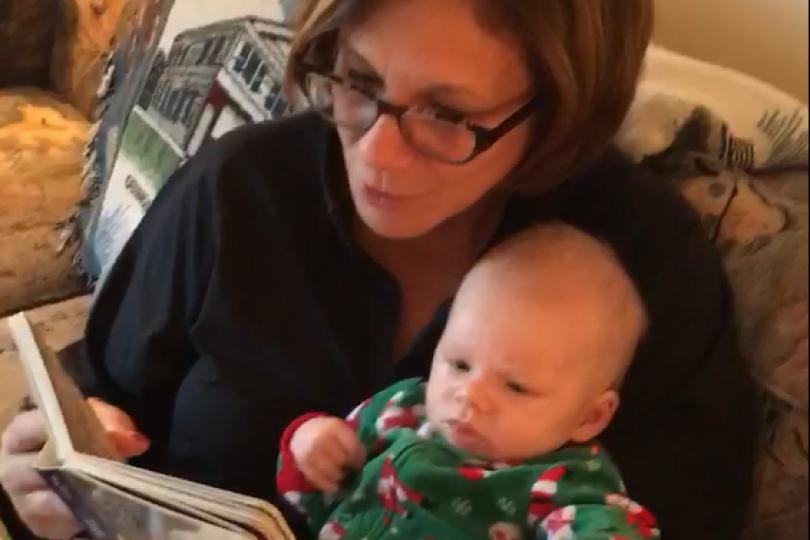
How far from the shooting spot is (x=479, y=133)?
3.09 feet

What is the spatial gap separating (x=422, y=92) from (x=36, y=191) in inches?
21.8

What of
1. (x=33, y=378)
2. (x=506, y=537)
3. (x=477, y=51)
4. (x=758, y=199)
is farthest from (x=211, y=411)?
(x=758, y=199)

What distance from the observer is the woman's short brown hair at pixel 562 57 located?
920 mm

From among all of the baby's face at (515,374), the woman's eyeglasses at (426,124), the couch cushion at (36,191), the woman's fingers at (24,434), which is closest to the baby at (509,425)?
the baby's face at (515,374)

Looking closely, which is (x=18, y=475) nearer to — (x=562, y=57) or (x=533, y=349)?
(x=533, y=349)

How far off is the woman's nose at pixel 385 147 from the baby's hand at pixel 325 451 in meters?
0.23

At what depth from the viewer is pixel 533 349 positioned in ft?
3.09

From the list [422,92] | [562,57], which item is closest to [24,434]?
[422,92]

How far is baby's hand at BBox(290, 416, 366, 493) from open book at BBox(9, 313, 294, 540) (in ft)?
0.52

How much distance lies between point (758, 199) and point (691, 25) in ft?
0.61

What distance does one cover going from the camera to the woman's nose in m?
0.93

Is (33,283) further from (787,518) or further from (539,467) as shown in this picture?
(787,518)

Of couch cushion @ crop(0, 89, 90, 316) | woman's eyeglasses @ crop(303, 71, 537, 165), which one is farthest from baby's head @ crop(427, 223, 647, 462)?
couch cushion @ crop(0, 89, 90, 316)

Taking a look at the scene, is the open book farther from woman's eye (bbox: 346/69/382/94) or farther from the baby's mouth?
woman's eye (bbox: 346/69/382/94)
